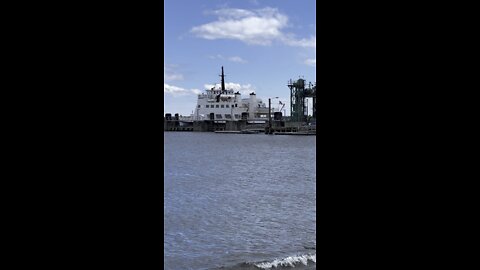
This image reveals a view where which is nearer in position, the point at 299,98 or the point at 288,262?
the point at 288,262

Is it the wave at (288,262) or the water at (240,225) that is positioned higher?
the wave at (288,262)

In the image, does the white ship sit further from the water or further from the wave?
the wave

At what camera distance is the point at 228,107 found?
327ft

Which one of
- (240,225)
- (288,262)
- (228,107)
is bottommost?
(240,225)

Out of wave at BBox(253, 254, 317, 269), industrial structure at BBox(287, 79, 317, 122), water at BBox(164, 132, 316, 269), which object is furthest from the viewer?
industrial structure at BBox(287, 79, 317, 122)

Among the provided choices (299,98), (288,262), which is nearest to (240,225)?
(288,262)

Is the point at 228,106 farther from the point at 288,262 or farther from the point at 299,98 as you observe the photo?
the point at 288,262

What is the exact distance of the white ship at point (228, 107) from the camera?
10006 cm

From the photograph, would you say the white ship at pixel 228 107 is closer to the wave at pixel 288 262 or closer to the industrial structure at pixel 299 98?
the industrial structure at pixel 299 98

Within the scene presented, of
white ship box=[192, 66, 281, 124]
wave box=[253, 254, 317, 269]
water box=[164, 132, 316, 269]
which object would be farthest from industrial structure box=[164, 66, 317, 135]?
wave box=[253, 254, 317, 269]

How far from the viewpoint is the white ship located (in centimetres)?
10006

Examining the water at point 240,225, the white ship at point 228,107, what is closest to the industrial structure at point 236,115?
the white ship at point 228,107
